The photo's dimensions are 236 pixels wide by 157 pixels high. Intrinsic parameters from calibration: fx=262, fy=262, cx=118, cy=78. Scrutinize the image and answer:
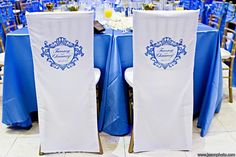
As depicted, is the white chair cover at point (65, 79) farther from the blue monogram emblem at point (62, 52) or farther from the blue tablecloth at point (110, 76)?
the blue tablecloth at point (110, 76)

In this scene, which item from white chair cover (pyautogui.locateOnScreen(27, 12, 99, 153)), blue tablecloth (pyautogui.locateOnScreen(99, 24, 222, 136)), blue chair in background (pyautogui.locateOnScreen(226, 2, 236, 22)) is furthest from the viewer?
blue chair in background (pyautogui.locateOnScreen(226, 2, 236, 22))

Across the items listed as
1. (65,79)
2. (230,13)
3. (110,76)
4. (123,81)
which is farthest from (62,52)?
(230,13)

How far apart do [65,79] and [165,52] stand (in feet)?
2.12

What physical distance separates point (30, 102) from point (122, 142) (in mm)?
838

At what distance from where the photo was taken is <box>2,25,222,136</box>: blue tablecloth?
76.7 inches

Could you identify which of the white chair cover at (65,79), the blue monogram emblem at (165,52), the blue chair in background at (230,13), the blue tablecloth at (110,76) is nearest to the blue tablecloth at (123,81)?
the blue tablecloth at (110,76)

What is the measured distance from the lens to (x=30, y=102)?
2.19 metres

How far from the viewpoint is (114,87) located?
1.95 meters

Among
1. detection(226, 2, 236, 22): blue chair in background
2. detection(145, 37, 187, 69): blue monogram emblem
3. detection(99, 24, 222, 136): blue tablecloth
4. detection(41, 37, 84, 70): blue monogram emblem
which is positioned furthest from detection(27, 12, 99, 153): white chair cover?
detection(226, 2, 236, 22): blue chair in background

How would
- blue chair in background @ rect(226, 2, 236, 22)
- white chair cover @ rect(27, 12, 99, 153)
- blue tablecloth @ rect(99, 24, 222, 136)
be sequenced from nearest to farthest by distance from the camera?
white chair cover @ rect(27, 12, 99, 153), blue tablecloth @ rect(99, 24, 222, 136), blue chair in background @ rect(226, 2, 236, 22)

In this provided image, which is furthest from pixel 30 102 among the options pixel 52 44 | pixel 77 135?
pixel 52 44

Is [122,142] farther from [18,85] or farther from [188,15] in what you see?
[188,15]

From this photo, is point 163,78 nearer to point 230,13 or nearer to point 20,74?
point 20,74

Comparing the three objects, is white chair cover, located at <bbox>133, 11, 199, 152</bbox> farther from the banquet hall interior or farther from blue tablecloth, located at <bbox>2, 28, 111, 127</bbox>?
blue tablecloth, located at <bbox>2, 28, 111, 127</bbox>
